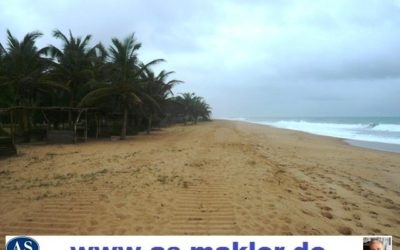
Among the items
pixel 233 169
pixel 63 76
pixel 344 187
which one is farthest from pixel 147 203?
pixel 63 76

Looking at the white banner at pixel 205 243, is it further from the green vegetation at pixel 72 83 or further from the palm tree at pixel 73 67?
the palm tree at pixel 73 67

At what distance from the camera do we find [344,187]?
783 cm

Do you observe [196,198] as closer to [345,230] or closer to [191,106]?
[345,230]

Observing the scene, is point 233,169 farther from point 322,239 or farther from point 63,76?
point 63,76

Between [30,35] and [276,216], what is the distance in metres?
20.4

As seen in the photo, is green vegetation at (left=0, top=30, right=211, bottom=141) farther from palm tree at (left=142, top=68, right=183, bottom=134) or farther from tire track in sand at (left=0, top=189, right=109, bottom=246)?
tire track in sand at (left=0, top=189, right=109, bottom=246)

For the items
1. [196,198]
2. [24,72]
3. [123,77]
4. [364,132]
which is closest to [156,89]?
[123,77]

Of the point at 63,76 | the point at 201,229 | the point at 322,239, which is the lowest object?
the point at 201,229

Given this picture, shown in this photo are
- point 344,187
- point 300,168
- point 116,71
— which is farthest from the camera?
point 116,71

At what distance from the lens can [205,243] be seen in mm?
3363

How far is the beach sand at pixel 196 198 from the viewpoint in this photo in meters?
4.85

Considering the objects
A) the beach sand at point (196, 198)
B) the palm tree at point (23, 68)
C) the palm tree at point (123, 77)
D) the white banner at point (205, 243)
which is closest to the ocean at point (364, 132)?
the beach sand at point (196, 198)

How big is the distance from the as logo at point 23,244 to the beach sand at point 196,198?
1.02 meters

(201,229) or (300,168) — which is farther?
(300,168)
